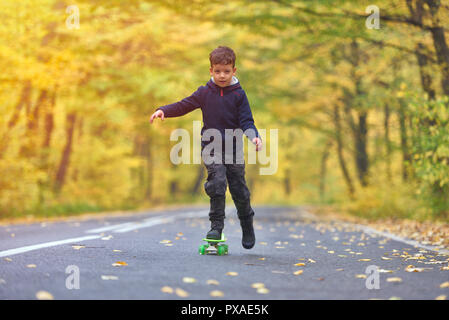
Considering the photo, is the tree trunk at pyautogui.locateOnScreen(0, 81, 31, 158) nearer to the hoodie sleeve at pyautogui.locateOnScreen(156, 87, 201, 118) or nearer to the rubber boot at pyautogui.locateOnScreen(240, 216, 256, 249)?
the hoodie sleeve at pyautogui.locateOnScreen(156, 87, 201, 118)

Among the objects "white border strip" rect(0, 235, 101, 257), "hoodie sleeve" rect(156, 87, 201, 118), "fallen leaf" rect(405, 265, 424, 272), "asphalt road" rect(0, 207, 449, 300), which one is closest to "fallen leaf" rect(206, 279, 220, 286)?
"asphalt road" rect(0, 207, 449, 300)

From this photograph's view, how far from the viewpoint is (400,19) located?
39.6 feet

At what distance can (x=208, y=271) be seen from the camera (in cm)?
497

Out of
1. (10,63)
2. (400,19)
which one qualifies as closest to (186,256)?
(400,19)

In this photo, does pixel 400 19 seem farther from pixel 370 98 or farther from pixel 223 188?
pixel 223 188

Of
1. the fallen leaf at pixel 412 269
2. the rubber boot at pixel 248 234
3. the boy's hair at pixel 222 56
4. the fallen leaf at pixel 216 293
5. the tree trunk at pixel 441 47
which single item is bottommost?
the fallen leaf at pixel 412 269

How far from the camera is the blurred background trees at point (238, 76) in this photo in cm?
1248

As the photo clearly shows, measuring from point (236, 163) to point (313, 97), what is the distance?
1726 centimetres

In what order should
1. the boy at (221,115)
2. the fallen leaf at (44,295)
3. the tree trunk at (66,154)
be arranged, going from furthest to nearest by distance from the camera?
the tree trunk at (66,154), the boy at (221,115), the fallen leaf at (44,295)

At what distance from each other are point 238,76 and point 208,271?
1599cm

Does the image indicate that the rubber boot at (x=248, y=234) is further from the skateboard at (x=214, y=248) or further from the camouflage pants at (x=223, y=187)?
the skateboard at (x=214, y=248)

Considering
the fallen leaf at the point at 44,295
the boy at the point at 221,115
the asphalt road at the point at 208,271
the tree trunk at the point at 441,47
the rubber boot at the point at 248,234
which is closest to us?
the fallen leaf at the point at 44,295

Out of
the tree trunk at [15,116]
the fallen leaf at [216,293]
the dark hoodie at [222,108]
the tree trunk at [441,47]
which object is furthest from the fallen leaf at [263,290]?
the tree trunk at [15,116]

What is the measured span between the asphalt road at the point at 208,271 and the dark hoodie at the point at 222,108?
4.19ft
